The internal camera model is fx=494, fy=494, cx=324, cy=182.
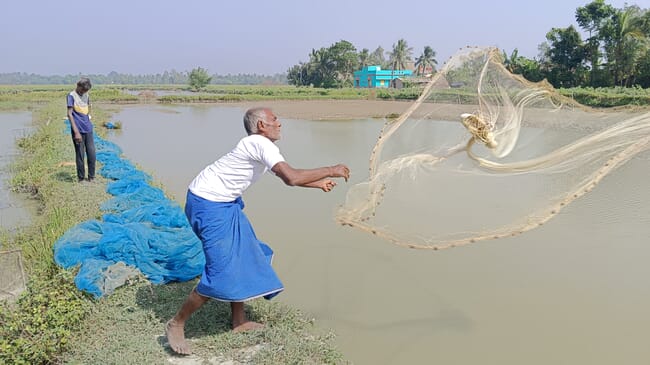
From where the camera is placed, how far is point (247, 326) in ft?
9.77

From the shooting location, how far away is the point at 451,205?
3.88 m

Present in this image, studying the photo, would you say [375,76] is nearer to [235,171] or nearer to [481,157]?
[481,157]

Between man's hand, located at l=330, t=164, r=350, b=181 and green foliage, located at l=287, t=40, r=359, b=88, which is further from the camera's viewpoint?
green foliage, located at l=287, t=40, r=359, b=88

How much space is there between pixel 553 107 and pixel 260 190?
4564 millimetres

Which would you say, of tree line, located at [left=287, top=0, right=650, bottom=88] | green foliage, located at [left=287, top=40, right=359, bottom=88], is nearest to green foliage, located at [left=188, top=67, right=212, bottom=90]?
green foliage, located at [left=287, top=40, right=359, bottom=88]

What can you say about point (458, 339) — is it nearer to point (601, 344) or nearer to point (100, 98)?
point (601, 344)

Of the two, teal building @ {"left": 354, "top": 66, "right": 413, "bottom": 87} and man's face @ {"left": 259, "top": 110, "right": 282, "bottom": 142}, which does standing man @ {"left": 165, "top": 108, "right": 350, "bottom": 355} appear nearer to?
man's face @ {"left": 259, "top": 110, "right": 282, "bottom": 142}

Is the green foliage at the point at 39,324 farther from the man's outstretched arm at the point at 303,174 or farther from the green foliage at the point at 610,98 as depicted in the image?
the green foliage at the point at 610,98

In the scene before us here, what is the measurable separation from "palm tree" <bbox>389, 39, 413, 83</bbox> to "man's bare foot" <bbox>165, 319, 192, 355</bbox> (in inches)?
2373

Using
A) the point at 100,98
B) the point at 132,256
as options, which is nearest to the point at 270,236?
the point at 132,256

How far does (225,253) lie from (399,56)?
2431 inches

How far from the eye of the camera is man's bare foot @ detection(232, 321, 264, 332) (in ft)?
9.67

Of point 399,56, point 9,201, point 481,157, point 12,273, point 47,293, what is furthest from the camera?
point 399,56

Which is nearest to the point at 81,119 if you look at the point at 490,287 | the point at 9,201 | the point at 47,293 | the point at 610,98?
the point at 9,201
